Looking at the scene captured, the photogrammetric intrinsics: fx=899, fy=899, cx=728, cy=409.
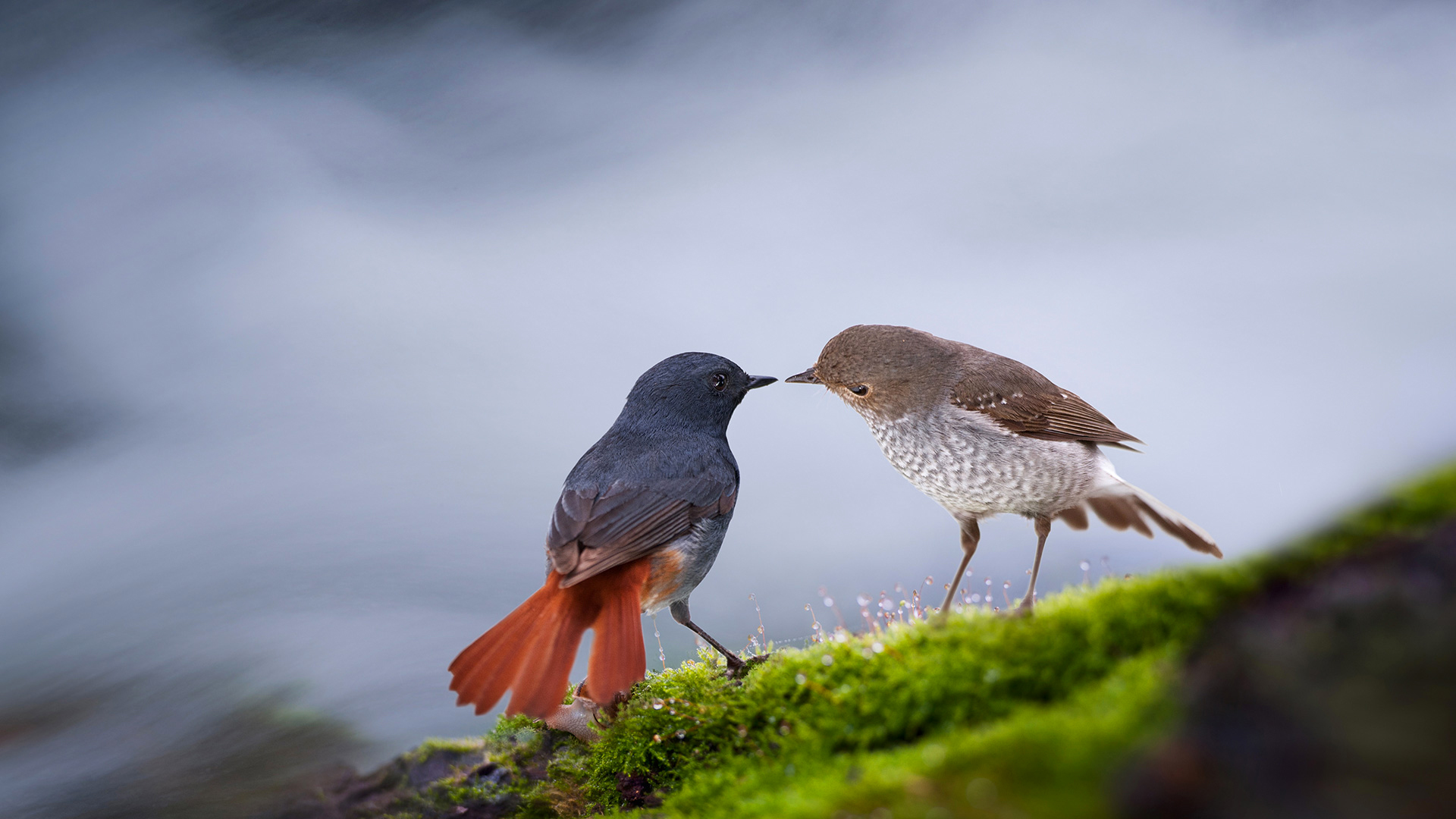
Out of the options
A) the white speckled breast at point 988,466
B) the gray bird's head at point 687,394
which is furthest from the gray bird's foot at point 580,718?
the white speckled breast at point 988,466

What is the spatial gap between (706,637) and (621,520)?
83cm

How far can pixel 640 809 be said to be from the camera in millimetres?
3561

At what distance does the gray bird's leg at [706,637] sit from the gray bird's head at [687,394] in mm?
980

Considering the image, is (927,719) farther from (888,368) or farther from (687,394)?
(687,394)

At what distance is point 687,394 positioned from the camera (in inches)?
200

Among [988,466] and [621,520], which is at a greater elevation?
[621,520]

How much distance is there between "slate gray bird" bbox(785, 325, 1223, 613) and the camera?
4219 millimetres

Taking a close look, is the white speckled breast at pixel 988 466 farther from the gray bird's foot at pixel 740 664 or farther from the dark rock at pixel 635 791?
the dark rock at pixel 635 791

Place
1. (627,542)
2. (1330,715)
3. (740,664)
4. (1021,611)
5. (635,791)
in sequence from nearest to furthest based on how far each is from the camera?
(1330,715)
(1021,611)
(635,791)
(627,542)
(740,664)

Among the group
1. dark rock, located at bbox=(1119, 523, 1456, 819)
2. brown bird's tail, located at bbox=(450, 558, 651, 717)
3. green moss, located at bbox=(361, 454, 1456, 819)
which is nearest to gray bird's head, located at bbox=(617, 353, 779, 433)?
brown bird's tail, located at bbox=(450, 558, 651, 717)

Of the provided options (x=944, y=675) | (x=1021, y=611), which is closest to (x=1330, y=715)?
(x=944, y=675)

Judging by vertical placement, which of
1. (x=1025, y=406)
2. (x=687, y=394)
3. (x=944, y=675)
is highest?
(x=687, y=394)

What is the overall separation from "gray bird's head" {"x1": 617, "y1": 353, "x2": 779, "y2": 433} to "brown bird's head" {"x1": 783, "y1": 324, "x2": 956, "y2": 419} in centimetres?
67

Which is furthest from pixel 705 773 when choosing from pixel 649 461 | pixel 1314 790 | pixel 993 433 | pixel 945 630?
pixel 1314 790
